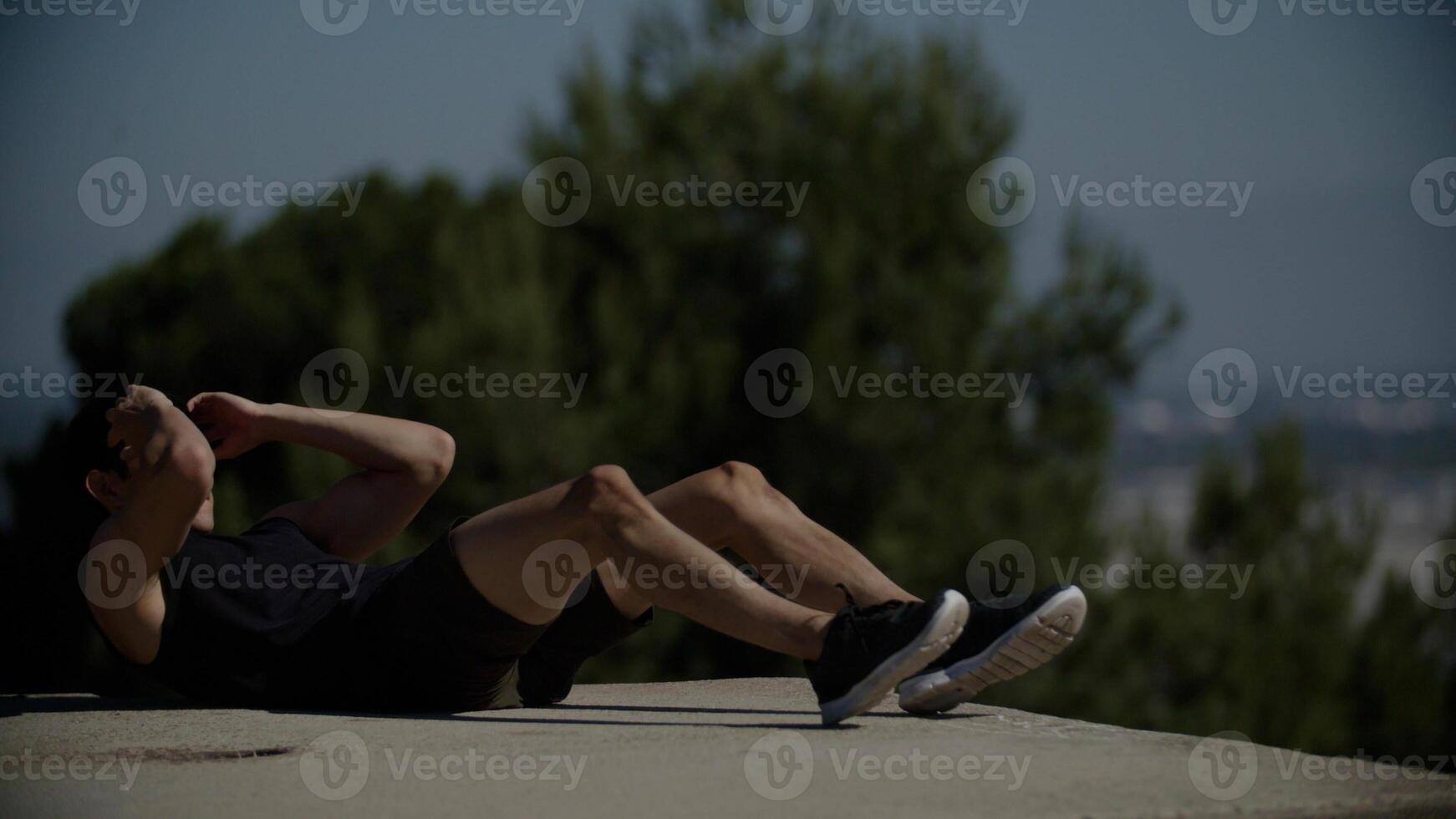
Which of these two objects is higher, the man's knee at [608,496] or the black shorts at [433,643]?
the man's knee at [608,496]

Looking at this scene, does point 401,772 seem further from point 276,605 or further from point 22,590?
point 22,590

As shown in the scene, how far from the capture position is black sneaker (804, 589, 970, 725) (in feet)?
9.01

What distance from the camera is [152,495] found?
9.48 feet

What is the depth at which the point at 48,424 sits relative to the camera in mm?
11734

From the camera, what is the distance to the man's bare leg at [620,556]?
2.82 meters

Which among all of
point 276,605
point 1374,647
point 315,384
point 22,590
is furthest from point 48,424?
point 1374,647

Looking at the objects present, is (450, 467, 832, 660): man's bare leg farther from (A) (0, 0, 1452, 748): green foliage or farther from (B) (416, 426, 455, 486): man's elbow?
(A) (0, 0, 1452, 748): green foliage
